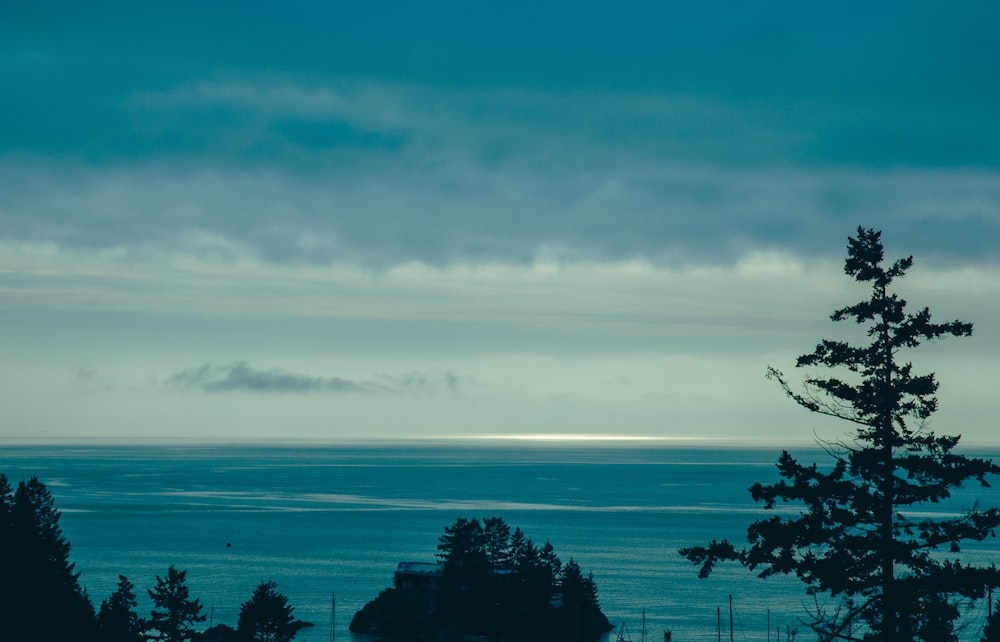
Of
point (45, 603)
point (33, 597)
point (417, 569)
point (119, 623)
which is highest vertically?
point (33, 597)

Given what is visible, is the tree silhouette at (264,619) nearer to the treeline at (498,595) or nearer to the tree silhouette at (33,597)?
the tree silhouette at (33,597)

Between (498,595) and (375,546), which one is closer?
(498,595)

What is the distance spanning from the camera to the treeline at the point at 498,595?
5831 centimetres

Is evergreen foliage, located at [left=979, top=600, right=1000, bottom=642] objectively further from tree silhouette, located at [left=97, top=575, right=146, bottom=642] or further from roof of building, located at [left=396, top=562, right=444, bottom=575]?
roof of building, located at [left=396, top=562, right=444, bottom=575]

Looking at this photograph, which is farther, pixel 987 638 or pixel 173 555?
pixel 173 555

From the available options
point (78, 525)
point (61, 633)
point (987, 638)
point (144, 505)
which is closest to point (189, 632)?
point (61, 633)

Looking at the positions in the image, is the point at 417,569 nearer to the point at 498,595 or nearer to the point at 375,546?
the point at 498,595

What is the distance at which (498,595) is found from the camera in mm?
58719

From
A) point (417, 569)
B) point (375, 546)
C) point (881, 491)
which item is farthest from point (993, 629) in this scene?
point (375, 546)

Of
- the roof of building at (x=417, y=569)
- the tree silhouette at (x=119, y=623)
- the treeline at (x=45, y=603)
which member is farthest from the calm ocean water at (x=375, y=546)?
the treeline at (x=45, y=603)

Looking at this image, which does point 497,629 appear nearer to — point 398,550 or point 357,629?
point 357,629

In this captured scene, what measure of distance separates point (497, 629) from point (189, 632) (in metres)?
18.3

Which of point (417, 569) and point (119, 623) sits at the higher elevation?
point (417, 569)

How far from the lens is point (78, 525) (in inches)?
5162
